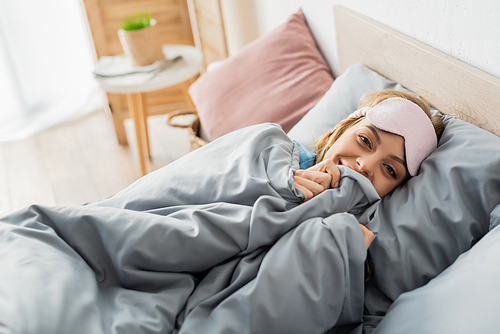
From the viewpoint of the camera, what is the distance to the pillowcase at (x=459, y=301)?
0.57m

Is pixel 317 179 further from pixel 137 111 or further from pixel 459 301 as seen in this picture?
pixel 137 111

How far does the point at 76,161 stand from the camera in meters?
2.42

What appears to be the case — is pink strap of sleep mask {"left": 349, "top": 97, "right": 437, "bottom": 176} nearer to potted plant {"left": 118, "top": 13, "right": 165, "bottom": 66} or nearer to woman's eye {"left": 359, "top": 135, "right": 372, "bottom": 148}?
woman's eye {"left": 359, "top": 135, "right": 372, "bottom": 148}

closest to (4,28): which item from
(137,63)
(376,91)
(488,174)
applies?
(137,63)

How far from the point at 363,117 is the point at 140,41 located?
4.31 feet

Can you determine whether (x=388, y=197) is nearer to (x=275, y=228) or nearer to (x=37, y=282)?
(x=275, y=228)

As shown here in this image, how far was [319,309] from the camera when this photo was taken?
70 centimetres

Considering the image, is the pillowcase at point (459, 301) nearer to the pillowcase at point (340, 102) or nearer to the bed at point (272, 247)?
the bed at point (272, 247)

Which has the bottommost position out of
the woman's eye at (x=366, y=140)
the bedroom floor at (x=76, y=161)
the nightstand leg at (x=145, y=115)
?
the bedroom floor at (x=76, y=161)

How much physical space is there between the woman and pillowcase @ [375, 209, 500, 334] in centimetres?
26

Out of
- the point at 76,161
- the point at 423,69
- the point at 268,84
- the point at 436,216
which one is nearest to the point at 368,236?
the point at 436,216

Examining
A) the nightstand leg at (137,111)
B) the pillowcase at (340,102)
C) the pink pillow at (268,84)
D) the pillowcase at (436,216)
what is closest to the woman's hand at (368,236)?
the pillowcase at (436,216)

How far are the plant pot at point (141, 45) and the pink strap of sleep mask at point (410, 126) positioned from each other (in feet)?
4.46

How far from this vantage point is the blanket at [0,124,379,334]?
0.67m
